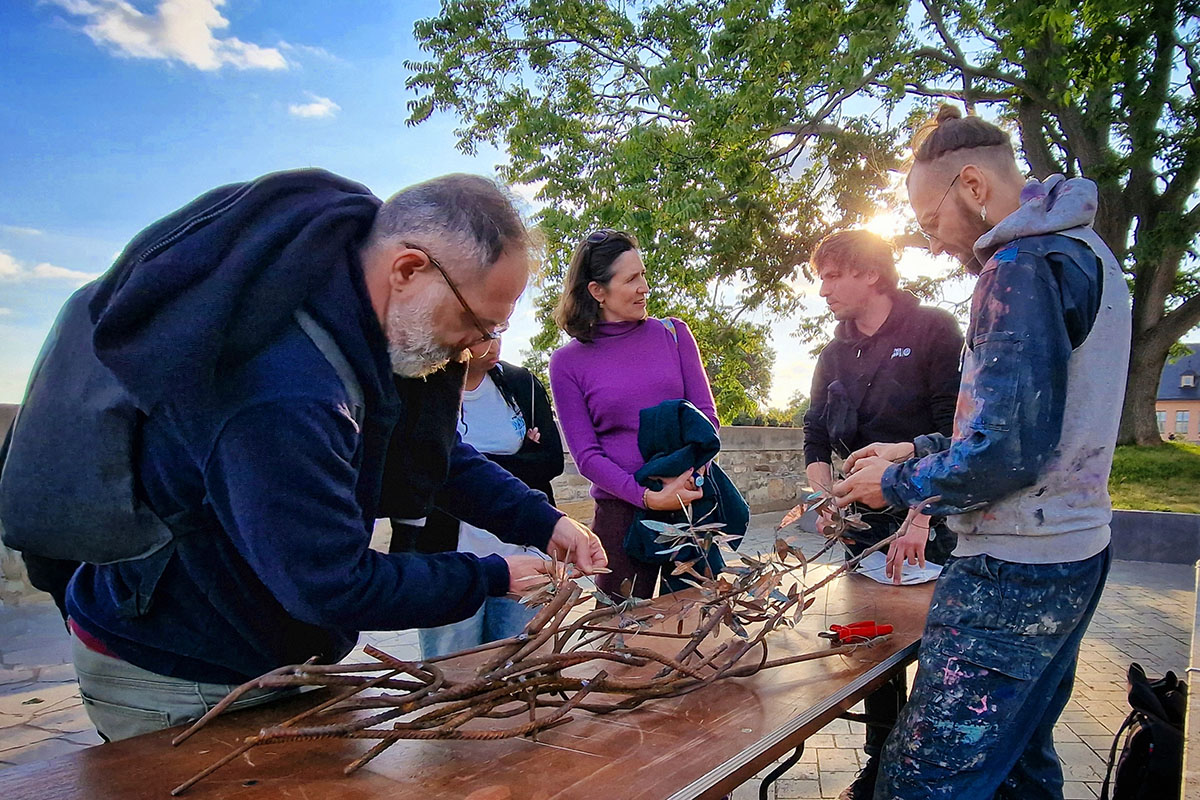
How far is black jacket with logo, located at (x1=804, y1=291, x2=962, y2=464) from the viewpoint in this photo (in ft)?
8.86

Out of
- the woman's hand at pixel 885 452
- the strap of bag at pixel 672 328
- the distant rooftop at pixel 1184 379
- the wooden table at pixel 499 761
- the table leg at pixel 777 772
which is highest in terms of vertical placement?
the distant rooftop at pixel 1184 379

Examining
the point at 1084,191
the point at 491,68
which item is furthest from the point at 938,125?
the point at 491,68

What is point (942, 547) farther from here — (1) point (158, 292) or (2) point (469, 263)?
(1) point (158, 292)

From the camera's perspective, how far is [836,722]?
3.72m

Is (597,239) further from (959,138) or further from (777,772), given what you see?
(777,772)

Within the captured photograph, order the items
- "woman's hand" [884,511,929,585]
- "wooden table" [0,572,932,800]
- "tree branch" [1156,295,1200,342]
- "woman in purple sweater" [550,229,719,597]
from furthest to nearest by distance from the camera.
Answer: "tree branch" [1156,295,1200,342], "woman in purple sweater" [550,229,719,597], "woman's hand" [884,511,929,585], "wooden table" [0,572,932,800]

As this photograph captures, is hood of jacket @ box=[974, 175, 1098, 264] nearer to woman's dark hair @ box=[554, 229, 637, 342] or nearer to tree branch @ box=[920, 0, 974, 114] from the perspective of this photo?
woman's dark hair @ box=[554, 229, 637, 342]

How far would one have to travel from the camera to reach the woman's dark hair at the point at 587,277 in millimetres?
2912

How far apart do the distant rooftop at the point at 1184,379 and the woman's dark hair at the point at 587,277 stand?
68374 millimetres

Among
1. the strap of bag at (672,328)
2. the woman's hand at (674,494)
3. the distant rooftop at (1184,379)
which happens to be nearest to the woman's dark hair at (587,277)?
the strap of bag at (672,328)

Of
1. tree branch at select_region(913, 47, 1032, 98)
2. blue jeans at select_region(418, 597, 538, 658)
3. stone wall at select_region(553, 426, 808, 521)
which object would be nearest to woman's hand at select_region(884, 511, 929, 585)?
blue jeans at select_region(418, 597, 538, 658)

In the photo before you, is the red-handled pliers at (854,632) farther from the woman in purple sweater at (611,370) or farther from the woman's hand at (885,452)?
the woman in purple sweater at (611,370)

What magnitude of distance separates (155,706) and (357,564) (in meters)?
0.47

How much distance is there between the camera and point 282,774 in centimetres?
104
